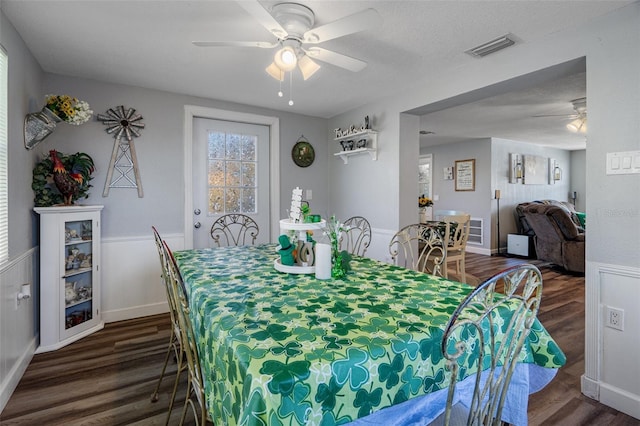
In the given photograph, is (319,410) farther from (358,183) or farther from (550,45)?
(358,183)

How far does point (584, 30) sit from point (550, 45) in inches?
7.2

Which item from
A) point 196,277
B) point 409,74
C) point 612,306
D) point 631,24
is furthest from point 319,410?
point 409,74

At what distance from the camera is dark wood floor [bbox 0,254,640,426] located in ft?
5.62

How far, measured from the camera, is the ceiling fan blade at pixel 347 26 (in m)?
1.48

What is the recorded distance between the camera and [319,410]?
2.50ft

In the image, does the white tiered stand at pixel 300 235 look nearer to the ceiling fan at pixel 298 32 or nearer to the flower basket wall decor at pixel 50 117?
the ceiling fan at pixel 298 32

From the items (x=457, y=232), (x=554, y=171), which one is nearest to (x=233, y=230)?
(x=457, y=232)

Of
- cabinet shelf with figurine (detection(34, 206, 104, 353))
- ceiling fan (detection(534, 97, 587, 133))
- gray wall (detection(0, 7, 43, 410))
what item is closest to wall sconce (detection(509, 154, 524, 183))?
ceiling fan (detection(534, 97, 587, 133))

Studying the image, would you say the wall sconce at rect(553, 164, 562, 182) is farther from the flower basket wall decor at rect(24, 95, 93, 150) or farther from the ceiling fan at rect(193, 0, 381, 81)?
the flower basket wall decor at rect(24, 95, 93, 150)

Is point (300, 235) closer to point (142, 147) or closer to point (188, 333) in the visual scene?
point (188, 333)

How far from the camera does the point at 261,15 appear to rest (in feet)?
5.00

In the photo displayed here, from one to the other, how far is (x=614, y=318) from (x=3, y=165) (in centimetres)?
356

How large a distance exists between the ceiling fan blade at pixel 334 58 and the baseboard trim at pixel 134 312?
274 cm

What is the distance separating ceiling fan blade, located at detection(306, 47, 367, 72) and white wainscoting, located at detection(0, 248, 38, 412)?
6.97 feet
